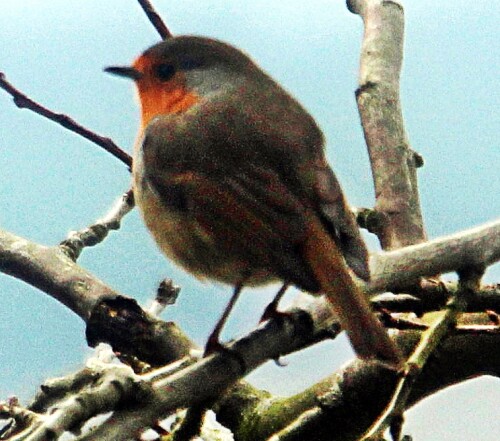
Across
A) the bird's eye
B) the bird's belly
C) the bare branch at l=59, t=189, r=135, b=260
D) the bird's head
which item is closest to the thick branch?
the bird's head

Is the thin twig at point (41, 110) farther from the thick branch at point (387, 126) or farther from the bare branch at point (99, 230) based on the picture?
the thick branch at point (387, 126)

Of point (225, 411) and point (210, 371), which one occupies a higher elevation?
point (210, 371)

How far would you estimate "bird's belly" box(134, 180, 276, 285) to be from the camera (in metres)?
2.80

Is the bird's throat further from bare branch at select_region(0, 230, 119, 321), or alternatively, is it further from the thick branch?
the thick branch

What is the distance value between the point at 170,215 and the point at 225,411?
641 mm

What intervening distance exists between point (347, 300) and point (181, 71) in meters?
1.40

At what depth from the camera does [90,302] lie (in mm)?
2785

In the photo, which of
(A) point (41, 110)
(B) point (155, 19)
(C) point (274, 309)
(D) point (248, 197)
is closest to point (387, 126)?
(B) point (155, 19)

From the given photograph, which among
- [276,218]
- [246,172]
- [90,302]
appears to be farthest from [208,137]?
[90,302]

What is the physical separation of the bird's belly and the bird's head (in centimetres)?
54

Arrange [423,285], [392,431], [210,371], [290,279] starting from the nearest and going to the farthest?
[392,431] → [210,371] → [290,279] → [423,285]

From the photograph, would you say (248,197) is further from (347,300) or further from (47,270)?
(47,270)

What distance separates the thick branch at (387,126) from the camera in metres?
3.43

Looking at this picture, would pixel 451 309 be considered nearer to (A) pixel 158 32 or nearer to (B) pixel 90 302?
(B) pixel 90 302
